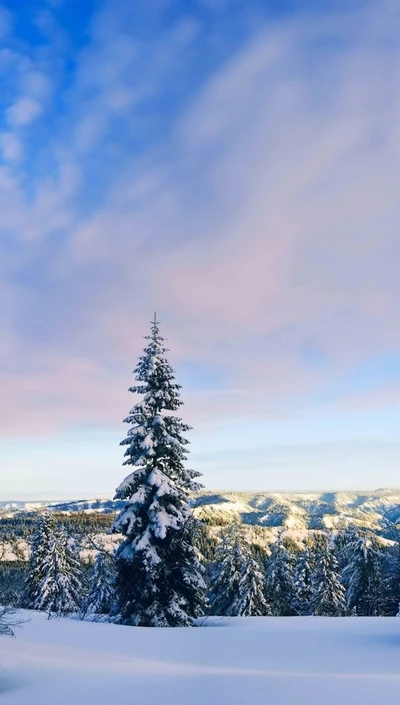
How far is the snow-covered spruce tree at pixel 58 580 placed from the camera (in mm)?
32750

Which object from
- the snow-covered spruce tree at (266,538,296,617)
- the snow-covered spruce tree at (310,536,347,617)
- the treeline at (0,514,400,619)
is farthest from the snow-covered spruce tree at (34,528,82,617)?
the snow-covered spruce tree at (310,536,347,617)

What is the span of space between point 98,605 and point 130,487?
991 inches

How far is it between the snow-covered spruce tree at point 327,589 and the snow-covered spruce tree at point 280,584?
3125 mm

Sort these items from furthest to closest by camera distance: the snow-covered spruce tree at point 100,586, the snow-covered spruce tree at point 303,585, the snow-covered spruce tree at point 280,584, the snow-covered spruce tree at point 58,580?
the snow-covered spruce tree at point 303,585
the snow-covered spruce tree at point 280,584
the snow-covered spruce tree at point 100,586
the snow-covered spruce tree at point 58,580

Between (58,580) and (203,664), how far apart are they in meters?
29.5

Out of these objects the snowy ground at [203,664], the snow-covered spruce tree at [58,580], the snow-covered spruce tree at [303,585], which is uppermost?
the snowy ground at [203,664]

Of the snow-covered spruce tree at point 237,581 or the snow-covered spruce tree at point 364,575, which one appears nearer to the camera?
the snow-covered spruce tree at point 237,581

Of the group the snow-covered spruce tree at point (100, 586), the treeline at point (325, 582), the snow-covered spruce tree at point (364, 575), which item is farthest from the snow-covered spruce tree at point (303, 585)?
the snow-covered spruce tree at point (100, 586)

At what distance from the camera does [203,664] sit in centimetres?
800

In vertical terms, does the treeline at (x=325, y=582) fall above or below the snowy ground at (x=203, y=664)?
below

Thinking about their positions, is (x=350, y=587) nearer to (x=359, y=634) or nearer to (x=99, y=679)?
(x=359, y=634)

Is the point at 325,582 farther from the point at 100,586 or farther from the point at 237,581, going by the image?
the point at 100,586

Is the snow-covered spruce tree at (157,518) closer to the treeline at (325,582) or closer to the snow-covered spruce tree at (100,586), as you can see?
the treeline at (325,582)

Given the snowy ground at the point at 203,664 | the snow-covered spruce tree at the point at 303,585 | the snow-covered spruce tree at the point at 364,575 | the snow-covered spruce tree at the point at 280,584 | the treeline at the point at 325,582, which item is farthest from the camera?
the snow-covered spruce tree at the point at 303,585
